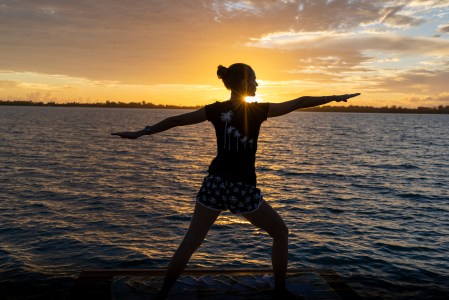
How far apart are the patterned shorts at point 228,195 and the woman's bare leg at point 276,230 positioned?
0.16m

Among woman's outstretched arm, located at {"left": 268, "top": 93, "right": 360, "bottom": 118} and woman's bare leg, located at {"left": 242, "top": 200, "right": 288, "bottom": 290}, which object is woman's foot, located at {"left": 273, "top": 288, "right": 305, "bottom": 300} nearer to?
woman's bare leg, located at {"left": 242, "top": 200, "right": 288, "bottom": 290}

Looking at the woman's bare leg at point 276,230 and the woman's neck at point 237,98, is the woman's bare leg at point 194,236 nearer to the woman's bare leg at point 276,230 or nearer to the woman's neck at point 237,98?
the woman's bare leg at point 276,230

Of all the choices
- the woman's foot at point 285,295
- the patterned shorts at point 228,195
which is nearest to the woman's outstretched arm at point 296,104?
the patterned shorts at point 228,195

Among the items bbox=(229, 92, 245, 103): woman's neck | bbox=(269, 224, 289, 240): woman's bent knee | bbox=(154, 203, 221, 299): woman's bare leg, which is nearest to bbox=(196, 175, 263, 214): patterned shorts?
bbox=(154, 203, 221, 299): woman's bare leg

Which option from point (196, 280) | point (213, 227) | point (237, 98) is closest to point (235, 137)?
point (237, 98)

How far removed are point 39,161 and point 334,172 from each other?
71.4 feet

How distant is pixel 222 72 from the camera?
4805 millimetres

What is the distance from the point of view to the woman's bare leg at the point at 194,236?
4914mm

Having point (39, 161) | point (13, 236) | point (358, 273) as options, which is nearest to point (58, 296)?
point (13, 236)

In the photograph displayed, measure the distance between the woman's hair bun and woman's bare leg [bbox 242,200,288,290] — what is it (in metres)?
1.55

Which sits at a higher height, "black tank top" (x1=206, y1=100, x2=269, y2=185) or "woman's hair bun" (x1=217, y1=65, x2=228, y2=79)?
"woman's hair bun" (x1=217, y1=65, x2=228, y2=79)

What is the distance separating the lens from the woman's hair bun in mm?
4797

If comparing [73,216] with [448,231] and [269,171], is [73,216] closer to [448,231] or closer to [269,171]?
[448,231]

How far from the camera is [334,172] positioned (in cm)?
3080
